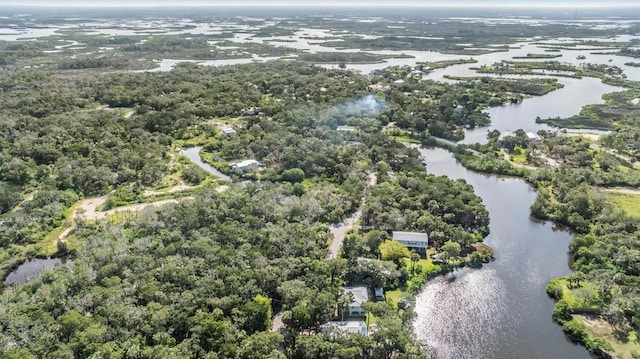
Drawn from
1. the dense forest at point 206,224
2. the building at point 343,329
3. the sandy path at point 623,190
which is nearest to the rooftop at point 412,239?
the dense forest at point 206,224

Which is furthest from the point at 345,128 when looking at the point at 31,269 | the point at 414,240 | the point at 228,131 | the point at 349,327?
the point at 31,269

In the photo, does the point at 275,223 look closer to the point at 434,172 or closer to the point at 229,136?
the point at 434,172

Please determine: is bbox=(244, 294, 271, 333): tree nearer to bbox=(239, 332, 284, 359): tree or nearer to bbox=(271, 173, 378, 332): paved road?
bbox=(239, 332, 284, 359): tree

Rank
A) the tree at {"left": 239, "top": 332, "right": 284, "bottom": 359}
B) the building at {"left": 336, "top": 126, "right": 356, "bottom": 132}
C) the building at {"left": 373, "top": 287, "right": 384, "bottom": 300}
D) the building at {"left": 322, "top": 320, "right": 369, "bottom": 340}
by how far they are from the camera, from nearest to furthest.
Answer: the tree at {"left": 239, "top": 332, "right": 284, "bottom": 359}
the building at {"left": 322, "top": 320, "right": 369, "bottom": 340}
the building at {"left": 373, "top": 287, "right": 384, "bottom": 300}
the building at {"left": 336, "top": 126, "right": 356, "bottom": 132}

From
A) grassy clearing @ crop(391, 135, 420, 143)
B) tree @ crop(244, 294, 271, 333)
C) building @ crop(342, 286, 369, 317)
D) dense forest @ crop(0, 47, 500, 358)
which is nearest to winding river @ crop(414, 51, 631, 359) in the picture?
dense forest @ crop(0, 47, 500, 358)

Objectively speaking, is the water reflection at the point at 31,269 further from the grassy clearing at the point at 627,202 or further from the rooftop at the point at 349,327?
the grassy clearing at the point at 627,202

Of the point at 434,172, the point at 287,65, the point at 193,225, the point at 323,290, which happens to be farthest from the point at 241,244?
the point at 287,65
